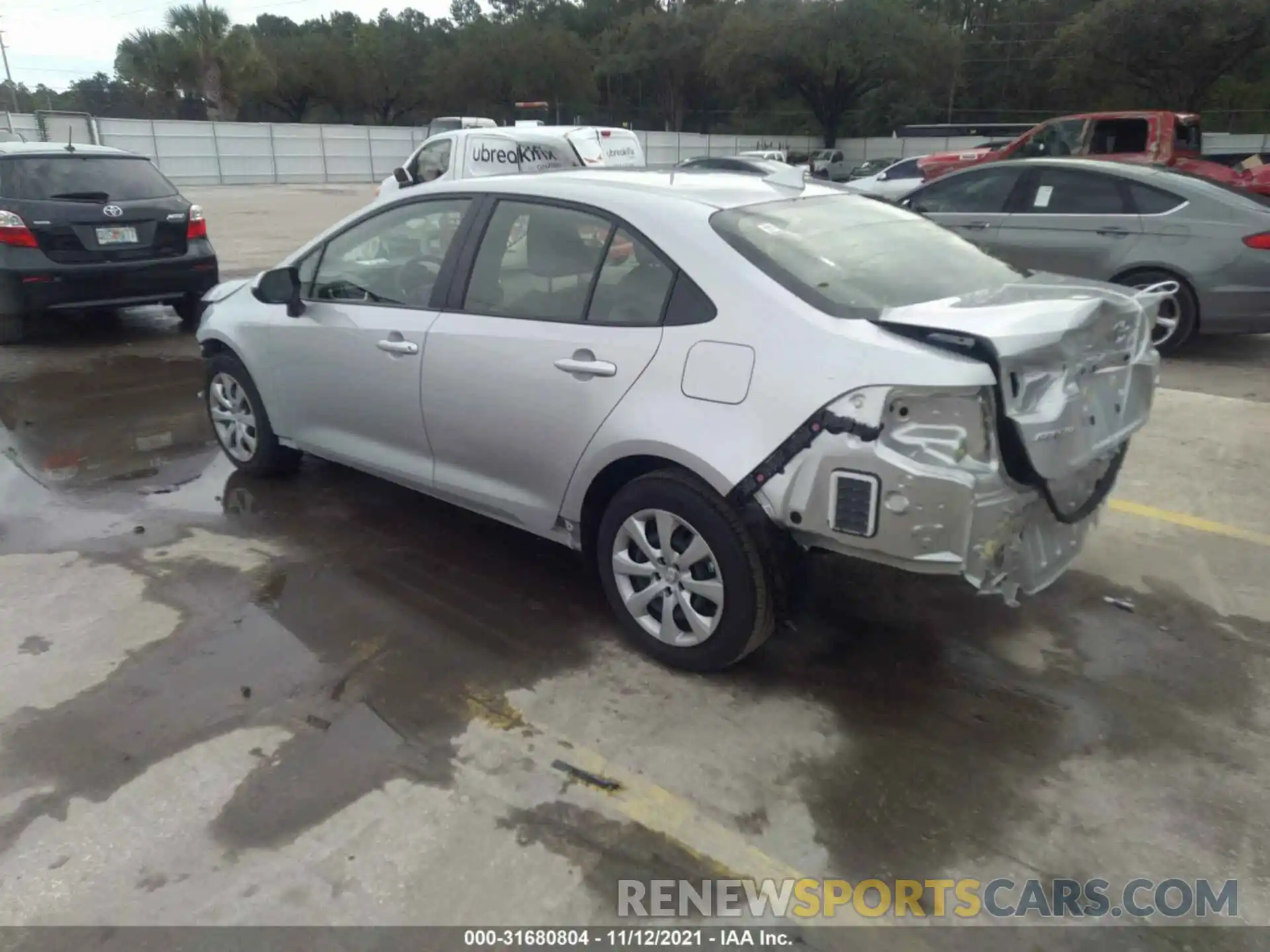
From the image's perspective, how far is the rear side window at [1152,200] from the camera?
7680mm

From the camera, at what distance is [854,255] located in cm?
349

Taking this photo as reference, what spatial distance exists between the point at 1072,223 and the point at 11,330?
9.48 meters

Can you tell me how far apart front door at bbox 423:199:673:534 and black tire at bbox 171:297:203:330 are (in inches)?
261

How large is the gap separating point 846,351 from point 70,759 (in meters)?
2.73

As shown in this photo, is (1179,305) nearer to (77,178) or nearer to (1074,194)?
(1074,194)

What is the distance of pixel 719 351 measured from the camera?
3117 mm

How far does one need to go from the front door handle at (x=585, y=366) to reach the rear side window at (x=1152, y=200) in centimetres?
634

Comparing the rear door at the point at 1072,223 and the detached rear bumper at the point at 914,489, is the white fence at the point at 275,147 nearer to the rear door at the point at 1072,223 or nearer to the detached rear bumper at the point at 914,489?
the rear door at the point at 1072,223

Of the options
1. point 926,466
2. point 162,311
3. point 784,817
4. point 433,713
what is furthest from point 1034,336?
point 162,311

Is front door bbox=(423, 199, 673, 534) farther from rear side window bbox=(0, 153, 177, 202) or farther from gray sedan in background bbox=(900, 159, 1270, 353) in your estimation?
rear side window bbox=(0, 153, 177, 202)

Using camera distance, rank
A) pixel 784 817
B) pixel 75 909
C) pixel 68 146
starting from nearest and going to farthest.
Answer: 1. pixel 75 909
2. pixel 784 817
3. pixel 68 146

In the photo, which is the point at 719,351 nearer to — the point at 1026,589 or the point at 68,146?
the point at 1026,589

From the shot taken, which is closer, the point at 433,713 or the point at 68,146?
the point at 433,713

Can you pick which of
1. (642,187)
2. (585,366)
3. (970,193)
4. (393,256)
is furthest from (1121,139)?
(585,366)
